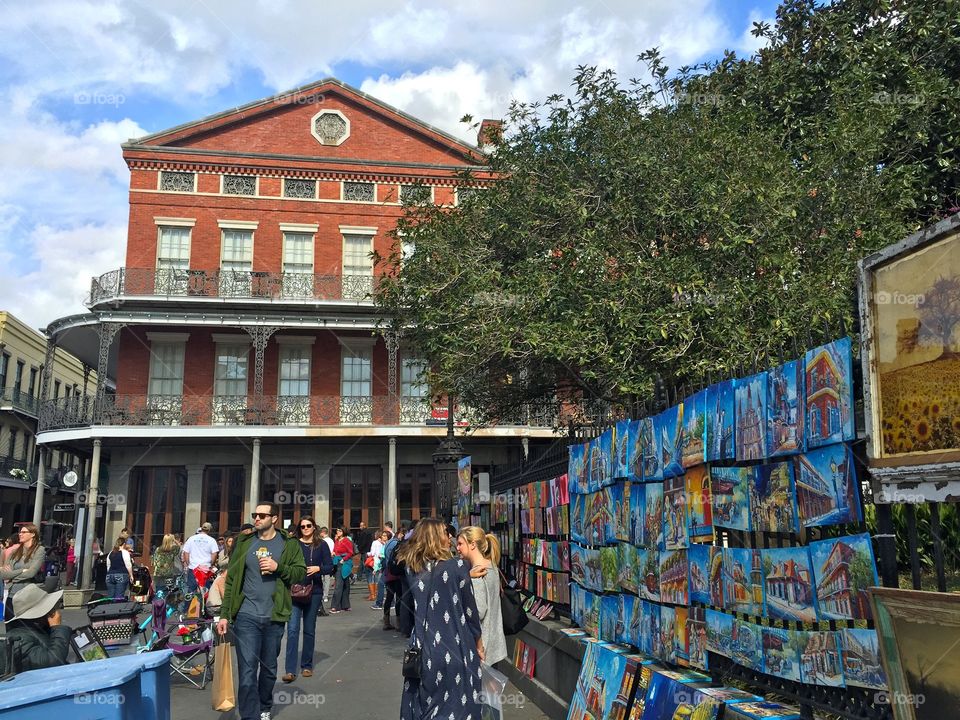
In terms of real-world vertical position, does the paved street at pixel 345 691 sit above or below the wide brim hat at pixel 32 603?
below

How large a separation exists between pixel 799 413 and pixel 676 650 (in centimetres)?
205

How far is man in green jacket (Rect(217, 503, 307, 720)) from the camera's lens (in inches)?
259

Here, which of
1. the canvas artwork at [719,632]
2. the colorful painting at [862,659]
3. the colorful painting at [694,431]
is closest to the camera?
the colorful painting at [862,659]

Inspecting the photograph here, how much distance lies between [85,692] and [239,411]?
66.9 ft

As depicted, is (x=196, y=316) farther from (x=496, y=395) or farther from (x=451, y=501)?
(x=496, y=395)

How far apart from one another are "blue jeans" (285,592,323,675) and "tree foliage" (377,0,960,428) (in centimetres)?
339

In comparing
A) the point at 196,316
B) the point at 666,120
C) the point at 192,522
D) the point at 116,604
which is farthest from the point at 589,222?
the point at 192,522

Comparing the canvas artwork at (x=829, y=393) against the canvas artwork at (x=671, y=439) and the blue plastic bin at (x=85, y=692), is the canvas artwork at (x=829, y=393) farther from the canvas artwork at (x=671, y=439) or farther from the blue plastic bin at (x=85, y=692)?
the blue plastic bin at (x=85, y=692)

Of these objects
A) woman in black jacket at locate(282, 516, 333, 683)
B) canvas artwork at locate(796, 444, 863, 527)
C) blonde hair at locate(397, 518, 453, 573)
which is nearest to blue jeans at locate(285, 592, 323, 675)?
woman in black jacket at locate(282, 516, 333, 683)

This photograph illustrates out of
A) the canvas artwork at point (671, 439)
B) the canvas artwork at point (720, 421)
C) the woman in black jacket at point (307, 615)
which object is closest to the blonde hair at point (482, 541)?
the canvas artwork at point (671, 439)

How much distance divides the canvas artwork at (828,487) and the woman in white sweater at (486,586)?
268 cm

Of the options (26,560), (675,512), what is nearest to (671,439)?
(675,512)

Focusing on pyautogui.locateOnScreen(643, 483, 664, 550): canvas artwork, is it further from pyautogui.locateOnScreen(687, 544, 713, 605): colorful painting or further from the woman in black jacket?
the woman in black jacket

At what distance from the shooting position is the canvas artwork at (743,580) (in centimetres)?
427
